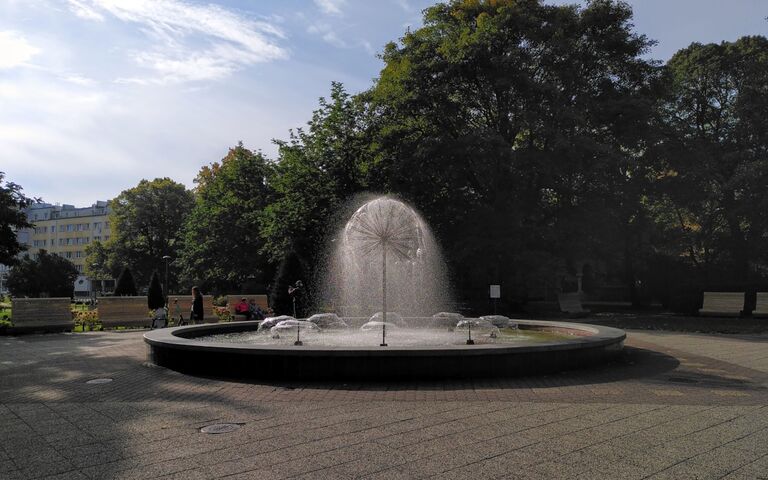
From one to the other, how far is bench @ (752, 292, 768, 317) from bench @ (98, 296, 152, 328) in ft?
88.7

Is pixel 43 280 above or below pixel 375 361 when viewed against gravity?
above

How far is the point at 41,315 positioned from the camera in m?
20.6

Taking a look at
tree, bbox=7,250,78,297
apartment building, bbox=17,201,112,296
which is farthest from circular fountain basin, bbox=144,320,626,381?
apartment building, bbox=17,201,112,296

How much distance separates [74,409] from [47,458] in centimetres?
226

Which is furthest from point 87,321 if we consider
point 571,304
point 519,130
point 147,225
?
point 147,225

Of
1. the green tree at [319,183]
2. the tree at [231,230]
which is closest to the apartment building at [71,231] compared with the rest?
the tree at [231,230]

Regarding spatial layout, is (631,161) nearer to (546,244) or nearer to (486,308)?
(546,244)

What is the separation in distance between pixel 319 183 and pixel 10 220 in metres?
14.5

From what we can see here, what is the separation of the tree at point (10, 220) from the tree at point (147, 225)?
40292mm

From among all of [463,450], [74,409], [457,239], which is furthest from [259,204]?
[463,450]

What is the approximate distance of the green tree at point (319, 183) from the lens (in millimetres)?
30898

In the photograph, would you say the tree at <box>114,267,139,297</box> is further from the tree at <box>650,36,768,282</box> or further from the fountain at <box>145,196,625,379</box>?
the tree at <box>650,36,768,282</box>

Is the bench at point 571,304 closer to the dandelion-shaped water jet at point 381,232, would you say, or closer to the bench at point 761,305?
the bench at point 761,305

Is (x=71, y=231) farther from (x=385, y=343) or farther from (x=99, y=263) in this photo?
(x=385, y=343)
